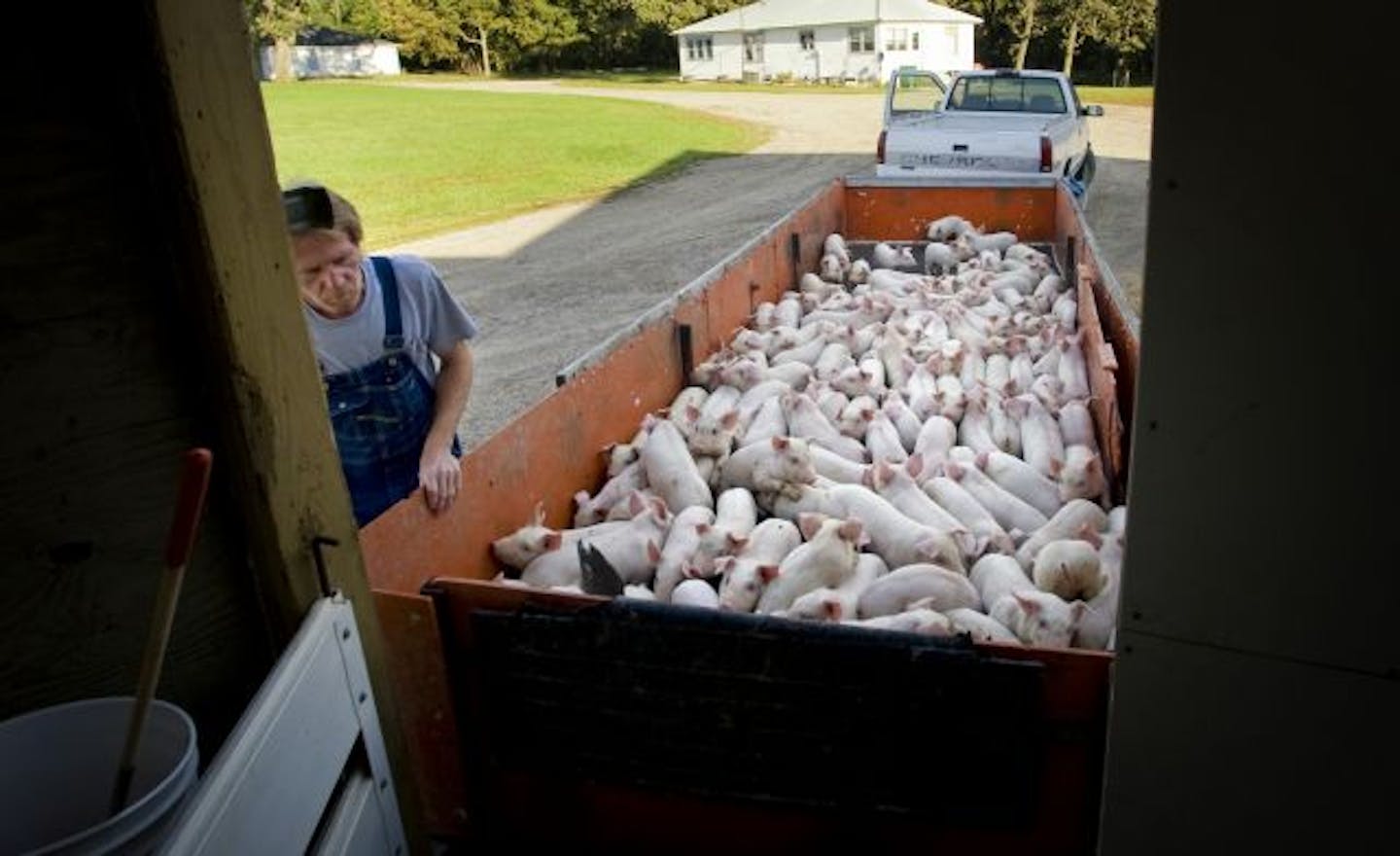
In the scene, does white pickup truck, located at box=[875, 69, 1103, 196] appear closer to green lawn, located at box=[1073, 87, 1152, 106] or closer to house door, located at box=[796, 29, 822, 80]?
green lawn, located at box=[1073, 87, 1152, 106]

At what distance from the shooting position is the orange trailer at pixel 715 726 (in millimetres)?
2439

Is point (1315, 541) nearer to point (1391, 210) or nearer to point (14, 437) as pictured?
point (1391, 210)

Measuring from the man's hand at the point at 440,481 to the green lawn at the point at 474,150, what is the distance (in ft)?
43.9

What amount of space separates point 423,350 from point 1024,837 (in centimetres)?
273

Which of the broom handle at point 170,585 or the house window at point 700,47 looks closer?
the broom handle at point 170,585

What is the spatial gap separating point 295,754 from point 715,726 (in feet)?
3.79

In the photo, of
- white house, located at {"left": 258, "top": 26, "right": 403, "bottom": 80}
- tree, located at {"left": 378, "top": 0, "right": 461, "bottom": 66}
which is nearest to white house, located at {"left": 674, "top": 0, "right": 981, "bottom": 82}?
tree, located at {"left": 378, "top": 0, "right": 461, "bottom": 66}

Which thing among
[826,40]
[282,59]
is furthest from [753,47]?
[282,59]

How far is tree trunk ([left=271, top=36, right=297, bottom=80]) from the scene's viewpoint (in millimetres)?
65875

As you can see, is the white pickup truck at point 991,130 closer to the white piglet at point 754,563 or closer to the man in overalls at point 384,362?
the white piglet at point 754,563

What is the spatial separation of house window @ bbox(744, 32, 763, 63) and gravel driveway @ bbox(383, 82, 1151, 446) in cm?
3688

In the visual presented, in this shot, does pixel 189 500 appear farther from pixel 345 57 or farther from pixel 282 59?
pixel 345 57

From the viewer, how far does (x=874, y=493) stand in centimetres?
435

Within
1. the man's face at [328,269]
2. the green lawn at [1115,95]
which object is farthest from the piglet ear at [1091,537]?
the green lawn at [1115,95]
